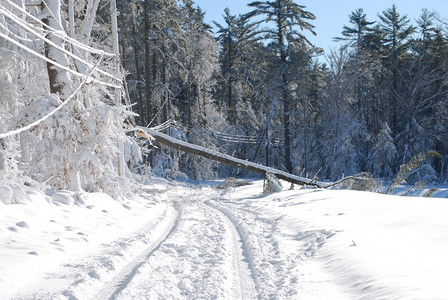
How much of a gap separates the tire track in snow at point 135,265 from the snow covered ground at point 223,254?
0.02m

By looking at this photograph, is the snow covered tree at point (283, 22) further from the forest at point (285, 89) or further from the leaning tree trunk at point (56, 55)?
the leaning tree trunk at point (56, 55)

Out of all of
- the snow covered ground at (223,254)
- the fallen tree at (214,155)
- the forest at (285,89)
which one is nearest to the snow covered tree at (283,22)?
the forest at (285,89)

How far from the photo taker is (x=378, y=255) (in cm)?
446

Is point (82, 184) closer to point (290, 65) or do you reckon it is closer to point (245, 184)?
point (245, 184)

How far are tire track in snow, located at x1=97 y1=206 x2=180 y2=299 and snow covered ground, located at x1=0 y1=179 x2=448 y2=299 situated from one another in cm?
2

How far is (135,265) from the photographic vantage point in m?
4.61

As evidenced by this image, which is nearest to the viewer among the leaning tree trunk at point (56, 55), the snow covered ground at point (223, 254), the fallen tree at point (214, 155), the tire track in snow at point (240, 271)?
the snow covered ground at point (223, 254)

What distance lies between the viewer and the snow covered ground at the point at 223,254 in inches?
144

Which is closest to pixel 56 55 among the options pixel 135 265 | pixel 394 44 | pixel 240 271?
pixel 135 265

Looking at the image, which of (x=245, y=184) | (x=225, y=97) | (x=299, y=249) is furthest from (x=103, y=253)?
(x=225, y=97)

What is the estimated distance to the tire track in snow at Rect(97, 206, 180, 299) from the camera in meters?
3.70

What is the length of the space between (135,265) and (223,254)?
1.29 m

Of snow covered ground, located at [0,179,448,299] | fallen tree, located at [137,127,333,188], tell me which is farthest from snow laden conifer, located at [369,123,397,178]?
snow covered ground, located at [0,179,448,299]

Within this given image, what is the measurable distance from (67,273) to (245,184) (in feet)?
50.7
